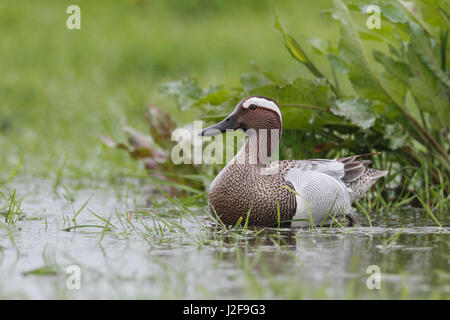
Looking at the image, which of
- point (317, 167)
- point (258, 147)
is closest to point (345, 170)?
point (317, 167)

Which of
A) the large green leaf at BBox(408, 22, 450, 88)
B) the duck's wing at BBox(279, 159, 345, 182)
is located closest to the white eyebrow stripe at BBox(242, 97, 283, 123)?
the duck's wing at BBox(279, 159, 345, 182)

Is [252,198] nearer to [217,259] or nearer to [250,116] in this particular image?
[250,116]

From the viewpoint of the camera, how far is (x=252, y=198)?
176 inches

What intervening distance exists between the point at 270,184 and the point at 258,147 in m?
0.33

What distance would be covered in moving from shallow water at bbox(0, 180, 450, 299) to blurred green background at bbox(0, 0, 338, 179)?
2.96 metres

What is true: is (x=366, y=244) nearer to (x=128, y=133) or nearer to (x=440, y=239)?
(x=440, y=239)

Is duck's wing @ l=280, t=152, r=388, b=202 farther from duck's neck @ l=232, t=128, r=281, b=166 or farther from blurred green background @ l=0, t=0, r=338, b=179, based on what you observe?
blurred green background @ l=0, t=0, r=338, b=179

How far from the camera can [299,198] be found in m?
4.49

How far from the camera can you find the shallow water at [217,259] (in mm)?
3047

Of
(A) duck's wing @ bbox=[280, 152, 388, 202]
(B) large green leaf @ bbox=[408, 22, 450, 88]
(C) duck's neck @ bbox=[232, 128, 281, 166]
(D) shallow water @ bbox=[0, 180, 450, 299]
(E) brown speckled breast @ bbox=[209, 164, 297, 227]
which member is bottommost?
(D) shallow water @ bbox=[0, 180, 450, 299]

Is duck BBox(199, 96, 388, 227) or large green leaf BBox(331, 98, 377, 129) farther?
→ large green leaf BBox(331, 98, 377, 129)

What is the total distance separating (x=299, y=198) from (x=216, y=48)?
7.78 metres

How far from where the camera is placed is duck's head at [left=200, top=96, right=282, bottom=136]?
471 centimetres
